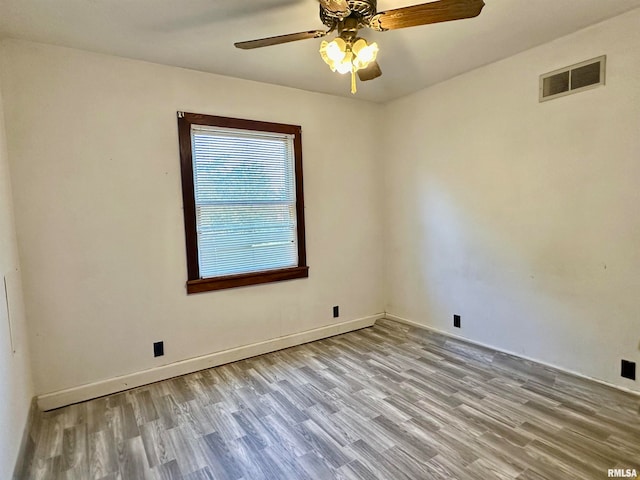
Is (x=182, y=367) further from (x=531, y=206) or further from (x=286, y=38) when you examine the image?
(x=531, y=206)

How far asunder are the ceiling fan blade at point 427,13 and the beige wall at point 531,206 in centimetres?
144

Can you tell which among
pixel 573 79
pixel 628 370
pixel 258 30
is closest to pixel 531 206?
pixel 573 79

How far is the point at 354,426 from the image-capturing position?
2152 millimetres

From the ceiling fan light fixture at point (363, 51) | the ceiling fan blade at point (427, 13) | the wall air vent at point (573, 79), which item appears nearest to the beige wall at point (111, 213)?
the ceiling fan light fixture at point (363, 51)

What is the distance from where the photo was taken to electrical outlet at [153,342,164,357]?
9.29 ft

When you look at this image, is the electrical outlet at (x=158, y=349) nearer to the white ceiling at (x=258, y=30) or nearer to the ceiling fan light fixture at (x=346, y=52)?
the white ceiling at (x=258, y=30)

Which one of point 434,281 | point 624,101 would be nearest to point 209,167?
point 434,281

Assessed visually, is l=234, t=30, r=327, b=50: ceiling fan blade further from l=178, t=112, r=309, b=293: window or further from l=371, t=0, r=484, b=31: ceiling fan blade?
l=178, t=112, r=309, b=293: window

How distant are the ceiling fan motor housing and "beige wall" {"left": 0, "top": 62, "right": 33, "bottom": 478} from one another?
215 centimetres

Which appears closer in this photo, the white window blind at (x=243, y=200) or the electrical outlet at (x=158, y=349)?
the electrical outlet at (x=158, y=349)

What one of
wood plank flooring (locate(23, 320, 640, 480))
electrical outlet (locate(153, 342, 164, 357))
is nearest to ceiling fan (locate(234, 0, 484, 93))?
wood plank flooring (locate(23, 320, 640, 480))

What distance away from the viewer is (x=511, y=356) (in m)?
2.94

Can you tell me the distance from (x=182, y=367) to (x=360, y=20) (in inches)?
114

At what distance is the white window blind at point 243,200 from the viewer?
3.01 meters
